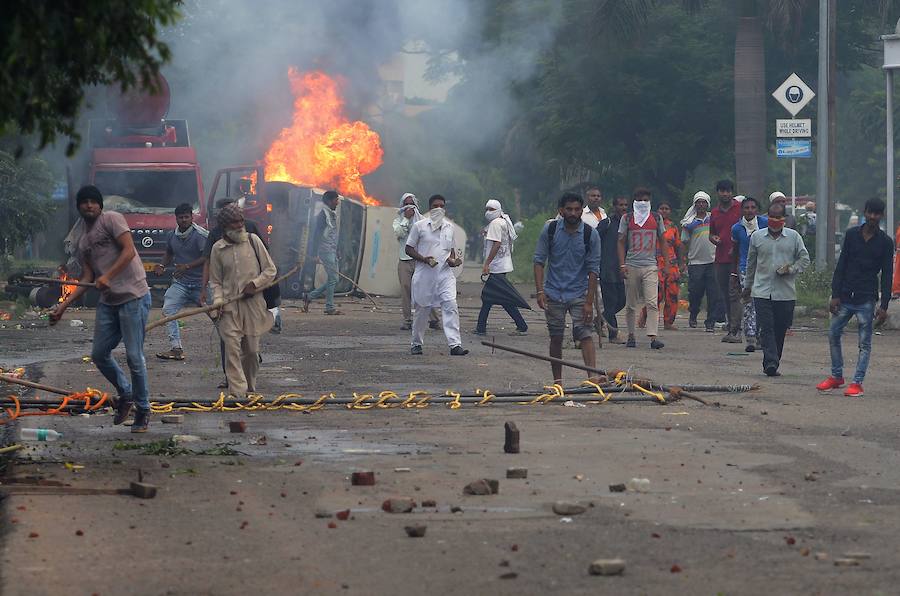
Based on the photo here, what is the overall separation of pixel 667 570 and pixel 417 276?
10.4 meters

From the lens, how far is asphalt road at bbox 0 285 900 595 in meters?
5.87

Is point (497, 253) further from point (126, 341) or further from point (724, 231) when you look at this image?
point (126, 341)

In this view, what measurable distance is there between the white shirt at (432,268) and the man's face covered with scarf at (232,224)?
4074 mm

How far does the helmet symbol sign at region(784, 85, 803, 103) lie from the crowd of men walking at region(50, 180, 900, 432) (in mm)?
4900

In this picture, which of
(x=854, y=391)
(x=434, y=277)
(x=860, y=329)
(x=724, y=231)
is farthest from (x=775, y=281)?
(x=724, y=231)

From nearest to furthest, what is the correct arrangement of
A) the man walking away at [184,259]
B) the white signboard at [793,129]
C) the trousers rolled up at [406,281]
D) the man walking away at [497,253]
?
the man walking away at [184,259]
the man walking away at [497,253]
the trousers rolled up at [406,281]
the white signboard at [793,129]

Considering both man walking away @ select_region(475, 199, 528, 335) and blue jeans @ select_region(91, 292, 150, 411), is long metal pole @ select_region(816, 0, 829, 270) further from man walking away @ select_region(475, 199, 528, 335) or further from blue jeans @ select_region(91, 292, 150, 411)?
blue jeans @ select_region(91, 292, 150, 411)

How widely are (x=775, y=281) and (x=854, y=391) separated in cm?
194

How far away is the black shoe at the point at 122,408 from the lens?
32.9 feet

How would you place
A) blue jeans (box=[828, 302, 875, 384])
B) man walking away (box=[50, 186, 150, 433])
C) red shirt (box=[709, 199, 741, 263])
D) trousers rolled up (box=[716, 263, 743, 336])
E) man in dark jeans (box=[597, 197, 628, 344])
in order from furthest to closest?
red shirt (box=[709, 199, 741, 263]) → man in dark jeans (box=[597, 197, 628, 344]) → trousers rolled up (box=[716, 263, 743, 336]) → blue jeans (box=[828, 302, 875, 384]) → man walking away (box=[50, 186, 150, 433])

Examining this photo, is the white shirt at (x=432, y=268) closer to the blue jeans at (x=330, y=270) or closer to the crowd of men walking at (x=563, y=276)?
the crowd of men walking at (x=563, y=276)

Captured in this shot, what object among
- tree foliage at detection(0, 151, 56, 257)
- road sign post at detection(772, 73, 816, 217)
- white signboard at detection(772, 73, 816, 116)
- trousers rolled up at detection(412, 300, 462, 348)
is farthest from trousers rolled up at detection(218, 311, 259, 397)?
tree foliage at detection(0, 151, 56, 257)

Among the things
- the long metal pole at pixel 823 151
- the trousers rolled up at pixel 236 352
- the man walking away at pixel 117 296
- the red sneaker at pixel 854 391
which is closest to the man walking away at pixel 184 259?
the trousers rolled up at pixel 236 352

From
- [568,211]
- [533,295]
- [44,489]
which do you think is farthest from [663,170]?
[44,489]
